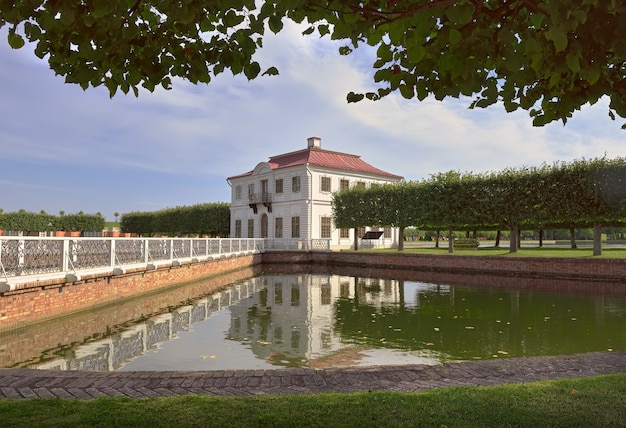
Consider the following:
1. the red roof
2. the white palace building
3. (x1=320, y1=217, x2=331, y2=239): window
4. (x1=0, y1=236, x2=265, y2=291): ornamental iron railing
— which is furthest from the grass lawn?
(x1=320, y1=217, x2=331, y2=239): window

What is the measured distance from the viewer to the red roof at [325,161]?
38.3 meters

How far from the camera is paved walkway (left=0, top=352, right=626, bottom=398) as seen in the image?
468cm

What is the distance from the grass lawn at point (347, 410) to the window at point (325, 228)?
3326 centimetres

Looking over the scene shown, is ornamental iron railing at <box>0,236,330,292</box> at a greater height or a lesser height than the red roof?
lesser

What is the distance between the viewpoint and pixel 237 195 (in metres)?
43.9

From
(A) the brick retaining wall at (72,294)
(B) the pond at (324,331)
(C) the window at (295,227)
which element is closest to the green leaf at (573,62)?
(B) the pond at (324,331)

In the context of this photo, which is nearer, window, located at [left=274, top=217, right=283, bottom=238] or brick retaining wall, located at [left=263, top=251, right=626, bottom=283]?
brick retaining wall, located at [left=263, top=251, right=626, bottom=283]

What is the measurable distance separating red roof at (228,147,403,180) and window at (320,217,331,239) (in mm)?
4628

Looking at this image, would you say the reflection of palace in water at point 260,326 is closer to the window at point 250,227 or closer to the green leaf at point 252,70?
the green leaf at point 252,70

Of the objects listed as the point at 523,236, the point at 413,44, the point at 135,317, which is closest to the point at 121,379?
the point at 413,44

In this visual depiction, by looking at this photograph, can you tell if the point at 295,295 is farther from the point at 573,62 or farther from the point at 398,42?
the point at 573,62

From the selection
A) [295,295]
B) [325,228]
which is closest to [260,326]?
[295,295]

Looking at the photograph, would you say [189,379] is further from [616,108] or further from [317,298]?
[317,298]

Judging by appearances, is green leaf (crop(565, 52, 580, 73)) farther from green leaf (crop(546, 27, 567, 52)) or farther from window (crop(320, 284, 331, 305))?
window (crop(320, 284, 331, 305))
